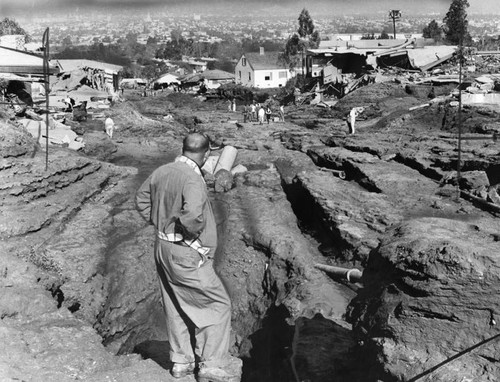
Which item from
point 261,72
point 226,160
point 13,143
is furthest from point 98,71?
point 13,143

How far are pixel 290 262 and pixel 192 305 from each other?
4.82 m

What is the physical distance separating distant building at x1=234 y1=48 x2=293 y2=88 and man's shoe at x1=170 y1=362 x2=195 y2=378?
60.5 meters

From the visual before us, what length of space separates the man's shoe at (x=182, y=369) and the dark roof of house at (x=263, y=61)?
61.1 metres

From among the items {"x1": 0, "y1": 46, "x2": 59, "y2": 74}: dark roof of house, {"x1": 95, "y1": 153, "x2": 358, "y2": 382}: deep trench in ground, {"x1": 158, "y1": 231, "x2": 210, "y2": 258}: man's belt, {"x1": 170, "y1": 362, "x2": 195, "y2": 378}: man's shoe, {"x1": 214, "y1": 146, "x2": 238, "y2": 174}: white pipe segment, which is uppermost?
{"x1": 0, "y1": 46, "x2": 59, "y2": 74}: dark roof of house

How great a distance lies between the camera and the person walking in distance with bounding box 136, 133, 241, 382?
4.51m

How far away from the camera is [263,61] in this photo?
65.9 metres

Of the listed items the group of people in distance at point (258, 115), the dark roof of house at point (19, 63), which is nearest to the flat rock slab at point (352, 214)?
the dark roof of house at point (19, 63)

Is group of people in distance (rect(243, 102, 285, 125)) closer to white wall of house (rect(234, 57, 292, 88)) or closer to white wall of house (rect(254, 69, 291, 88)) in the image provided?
white wall of house (rect(234, 57, 292, 88))

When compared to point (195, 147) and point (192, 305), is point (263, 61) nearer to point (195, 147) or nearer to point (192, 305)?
point (195, 147)

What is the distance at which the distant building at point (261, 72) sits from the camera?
212ft

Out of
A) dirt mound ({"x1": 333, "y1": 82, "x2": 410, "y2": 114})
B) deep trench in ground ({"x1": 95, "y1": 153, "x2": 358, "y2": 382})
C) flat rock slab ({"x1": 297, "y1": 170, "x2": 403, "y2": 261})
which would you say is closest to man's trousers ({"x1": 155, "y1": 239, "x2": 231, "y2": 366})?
deep trench in ground ({"x1": 95, "y1": 153, "x2": 358, "y2": 382})

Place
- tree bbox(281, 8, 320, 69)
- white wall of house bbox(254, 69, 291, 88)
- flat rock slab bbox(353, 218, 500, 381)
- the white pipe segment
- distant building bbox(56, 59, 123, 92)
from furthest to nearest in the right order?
1. tree bbox(281, 8, 320, 69)
2. white wall of house bbox(254, 69, 291, 88)
3. distant building bbox(56, 59, 123, 92)
4. the white pipe segment
5. flat rock slab bbox(353, 218, 500, 381)

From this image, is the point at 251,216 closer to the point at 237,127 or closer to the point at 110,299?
the point at 110,299

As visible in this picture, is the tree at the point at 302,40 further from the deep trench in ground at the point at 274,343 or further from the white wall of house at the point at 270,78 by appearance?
the deep trench in ground at the point at 274,343
